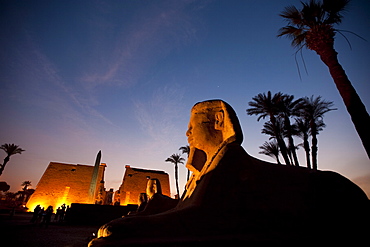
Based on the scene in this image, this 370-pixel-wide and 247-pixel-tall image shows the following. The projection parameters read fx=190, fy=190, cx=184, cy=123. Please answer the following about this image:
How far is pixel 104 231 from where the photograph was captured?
136 centimetres

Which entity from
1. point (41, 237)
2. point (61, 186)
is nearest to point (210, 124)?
point (41, 237)

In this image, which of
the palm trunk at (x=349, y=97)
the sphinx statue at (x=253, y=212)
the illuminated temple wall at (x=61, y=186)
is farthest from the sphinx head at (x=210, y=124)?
the illuminated temple wall at (x=61, y=186)

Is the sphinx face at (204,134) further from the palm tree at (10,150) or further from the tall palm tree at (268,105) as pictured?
the palm tree at (10,150)


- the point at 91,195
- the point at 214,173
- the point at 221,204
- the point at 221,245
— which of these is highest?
the point at 91,195

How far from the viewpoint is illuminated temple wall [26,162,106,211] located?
2319 cm

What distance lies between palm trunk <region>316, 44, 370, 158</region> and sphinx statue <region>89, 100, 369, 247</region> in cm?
386

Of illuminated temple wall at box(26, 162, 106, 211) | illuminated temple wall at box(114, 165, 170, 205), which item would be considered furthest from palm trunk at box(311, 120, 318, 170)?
illuminated temple wall at box(26, 162, 106, 211)

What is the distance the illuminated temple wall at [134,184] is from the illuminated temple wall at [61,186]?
10.8 ft

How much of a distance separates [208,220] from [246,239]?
1.03 ft

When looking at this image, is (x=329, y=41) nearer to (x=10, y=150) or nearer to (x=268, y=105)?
(x=268, y=105)

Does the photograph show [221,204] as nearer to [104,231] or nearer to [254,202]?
[254,202]

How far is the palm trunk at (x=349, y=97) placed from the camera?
4801 mm

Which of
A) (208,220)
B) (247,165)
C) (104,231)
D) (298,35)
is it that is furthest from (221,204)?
(298,35)

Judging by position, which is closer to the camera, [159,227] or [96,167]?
[159,227]
